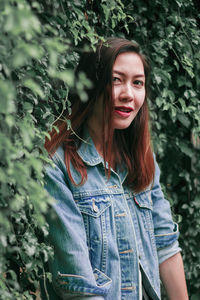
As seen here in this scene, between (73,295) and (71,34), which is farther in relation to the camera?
(71,34)

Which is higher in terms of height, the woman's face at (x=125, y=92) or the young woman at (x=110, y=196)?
the woman's face at (x=125, y=92)

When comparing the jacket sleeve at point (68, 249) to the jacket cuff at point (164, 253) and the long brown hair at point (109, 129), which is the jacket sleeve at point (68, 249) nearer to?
the long brown hair at point (109, 129)

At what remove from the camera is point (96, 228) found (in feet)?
5.25

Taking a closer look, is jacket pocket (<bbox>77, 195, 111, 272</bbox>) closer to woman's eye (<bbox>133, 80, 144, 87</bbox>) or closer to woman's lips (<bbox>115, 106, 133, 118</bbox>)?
woman's lips (<bbox>115, 106, 133, 118</bbox>)

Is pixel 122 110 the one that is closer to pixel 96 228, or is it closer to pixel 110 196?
pixel 110 196

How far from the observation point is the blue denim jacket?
1498mm

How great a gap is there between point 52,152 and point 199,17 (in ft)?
4.41

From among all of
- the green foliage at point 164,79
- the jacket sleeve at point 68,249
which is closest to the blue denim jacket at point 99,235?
the jacket sleeve at point 68,249

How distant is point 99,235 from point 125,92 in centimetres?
53

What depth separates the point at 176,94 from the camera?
97.5 inches

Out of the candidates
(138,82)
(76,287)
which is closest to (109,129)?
(138,82)

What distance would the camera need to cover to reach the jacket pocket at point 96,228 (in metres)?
1.59

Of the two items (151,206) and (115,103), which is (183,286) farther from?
(115,103)

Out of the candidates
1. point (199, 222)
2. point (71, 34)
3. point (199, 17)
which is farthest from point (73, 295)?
point (199, 17)
